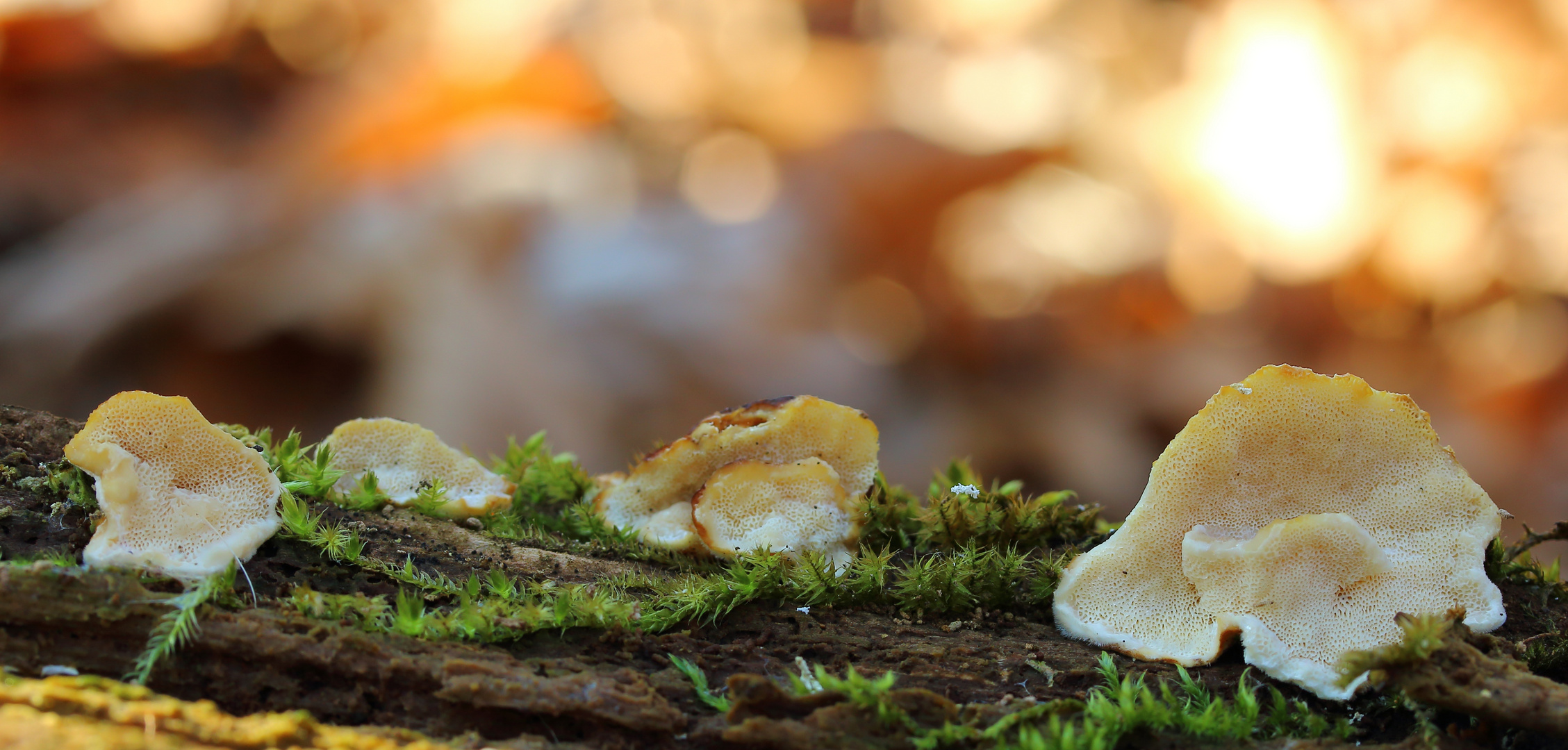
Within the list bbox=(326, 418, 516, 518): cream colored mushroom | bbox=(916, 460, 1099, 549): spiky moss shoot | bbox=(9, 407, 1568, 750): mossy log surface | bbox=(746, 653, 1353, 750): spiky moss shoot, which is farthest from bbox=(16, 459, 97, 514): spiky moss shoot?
bbox=(916, 460, 1099, 549): spiky moss shoot

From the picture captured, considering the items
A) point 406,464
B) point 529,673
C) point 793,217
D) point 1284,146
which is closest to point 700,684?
point 529,673

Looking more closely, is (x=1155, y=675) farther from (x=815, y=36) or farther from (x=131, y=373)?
(x=815, y=36)

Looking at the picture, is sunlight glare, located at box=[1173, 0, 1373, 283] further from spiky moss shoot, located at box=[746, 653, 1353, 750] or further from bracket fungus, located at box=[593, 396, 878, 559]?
spiky moss shoot, located at box=[746, 653, 1353, 750]

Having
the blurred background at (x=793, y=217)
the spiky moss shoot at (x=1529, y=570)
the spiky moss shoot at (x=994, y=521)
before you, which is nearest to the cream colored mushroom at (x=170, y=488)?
the spiky moss shoot at (x=994, y=521)

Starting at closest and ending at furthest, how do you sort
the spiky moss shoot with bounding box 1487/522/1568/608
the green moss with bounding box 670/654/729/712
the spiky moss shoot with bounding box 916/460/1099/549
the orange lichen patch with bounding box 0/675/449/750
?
1. the orange lichen patch with bounding box 0/675/449/750
2. the green moss with bounding box 670/654/729/712
3. the spiky moss shoot with bounding box 1487/522/1568/608
4. the spiky moss shoot with bounding box 916/460/1099/549

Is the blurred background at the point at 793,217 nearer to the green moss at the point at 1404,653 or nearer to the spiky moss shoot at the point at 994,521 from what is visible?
the spiky moss shoot at the point at 994,521

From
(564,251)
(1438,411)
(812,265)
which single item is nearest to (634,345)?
(564,251)

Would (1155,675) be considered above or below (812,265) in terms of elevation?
below
